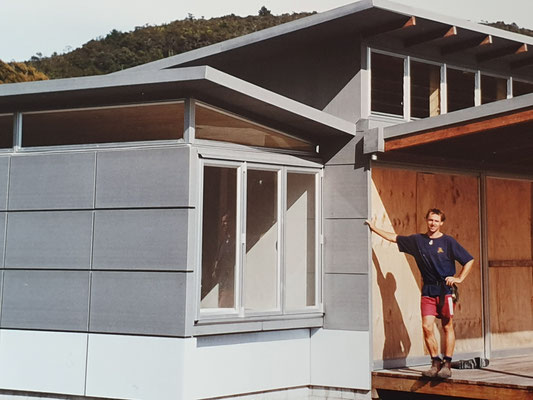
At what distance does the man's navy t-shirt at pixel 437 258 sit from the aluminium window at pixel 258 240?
1.34m

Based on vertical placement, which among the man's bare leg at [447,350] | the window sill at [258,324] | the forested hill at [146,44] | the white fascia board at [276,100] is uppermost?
the forested hill at [146,44]

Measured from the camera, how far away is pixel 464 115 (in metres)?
7.38

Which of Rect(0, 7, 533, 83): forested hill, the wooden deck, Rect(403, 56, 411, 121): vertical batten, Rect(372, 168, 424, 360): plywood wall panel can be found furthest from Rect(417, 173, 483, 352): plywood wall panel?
Rect(0, 7, 533, 83): forested hill

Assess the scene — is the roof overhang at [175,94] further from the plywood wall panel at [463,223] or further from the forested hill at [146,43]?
the forested hill at [146,43]

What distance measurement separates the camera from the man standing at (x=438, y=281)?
7398 millimetres

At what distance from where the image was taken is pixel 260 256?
25.8ft

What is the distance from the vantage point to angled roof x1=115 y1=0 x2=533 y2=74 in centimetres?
824

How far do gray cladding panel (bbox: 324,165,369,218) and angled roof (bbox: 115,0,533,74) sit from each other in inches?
66.0

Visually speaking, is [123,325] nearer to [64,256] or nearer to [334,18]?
[64,256]

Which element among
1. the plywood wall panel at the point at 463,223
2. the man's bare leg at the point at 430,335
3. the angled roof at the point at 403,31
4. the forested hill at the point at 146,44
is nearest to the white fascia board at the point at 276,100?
the angled roof at the point at 403,31

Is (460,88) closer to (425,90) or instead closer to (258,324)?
(425,90)

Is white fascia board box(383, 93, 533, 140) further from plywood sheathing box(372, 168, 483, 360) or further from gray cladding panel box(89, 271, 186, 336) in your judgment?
gray cladding panel box(89, 271, 186, 336)

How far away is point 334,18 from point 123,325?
4.09 metres

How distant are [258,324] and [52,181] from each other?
267 centimetres
